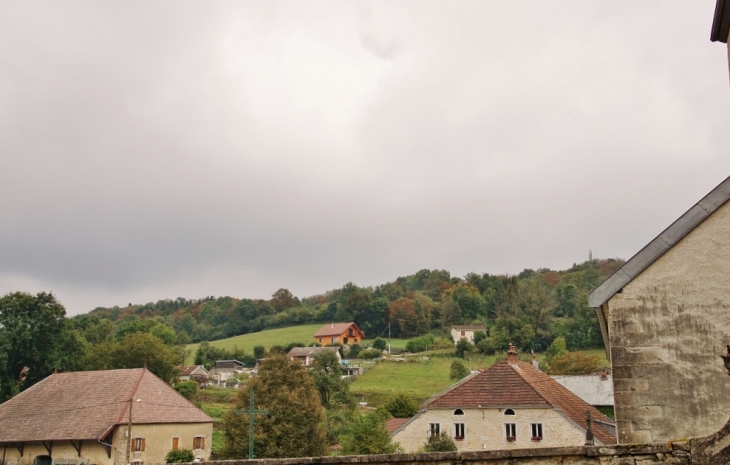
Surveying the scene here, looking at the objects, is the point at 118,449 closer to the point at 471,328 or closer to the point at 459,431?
the point at 459,431

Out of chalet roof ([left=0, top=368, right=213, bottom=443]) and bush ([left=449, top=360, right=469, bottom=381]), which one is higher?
bush ([left=449, top=360, right=469, bottom=381])

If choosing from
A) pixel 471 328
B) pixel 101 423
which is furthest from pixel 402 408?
pixel 471 328

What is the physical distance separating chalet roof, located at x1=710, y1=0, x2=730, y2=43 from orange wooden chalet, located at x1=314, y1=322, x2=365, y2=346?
9960 centimetres

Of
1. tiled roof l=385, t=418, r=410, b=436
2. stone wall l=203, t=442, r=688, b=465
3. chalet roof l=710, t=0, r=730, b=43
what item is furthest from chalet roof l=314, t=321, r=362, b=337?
stone wall l=203, t=442, r=688, b=465

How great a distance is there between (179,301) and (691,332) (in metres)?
184

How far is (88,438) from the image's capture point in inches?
1267

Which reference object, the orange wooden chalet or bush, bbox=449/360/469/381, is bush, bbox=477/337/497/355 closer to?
bush, bbox=449/360/469/381

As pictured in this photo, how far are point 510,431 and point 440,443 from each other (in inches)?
142

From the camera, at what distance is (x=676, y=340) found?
926 centimetres

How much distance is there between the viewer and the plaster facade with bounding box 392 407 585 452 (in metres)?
30.8

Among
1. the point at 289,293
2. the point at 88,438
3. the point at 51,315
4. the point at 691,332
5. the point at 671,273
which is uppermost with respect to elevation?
the point at 289,293

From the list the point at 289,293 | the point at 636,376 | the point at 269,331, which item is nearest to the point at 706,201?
the point at 636,376

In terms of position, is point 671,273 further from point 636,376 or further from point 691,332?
point 636,376

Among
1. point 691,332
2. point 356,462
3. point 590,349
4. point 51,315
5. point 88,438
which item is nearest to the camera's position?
point 356,462
